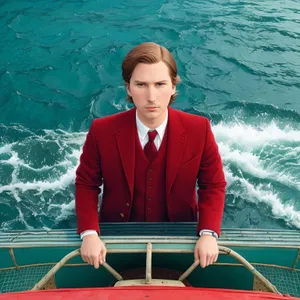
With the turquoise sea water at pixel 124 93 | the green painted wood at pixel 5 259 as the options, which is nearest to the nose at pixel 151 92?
the green painted wood at pixel 5 259

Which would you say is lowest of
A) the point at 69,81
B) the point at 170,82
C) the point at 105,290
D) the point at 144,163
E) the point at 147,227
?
the point at 69,81

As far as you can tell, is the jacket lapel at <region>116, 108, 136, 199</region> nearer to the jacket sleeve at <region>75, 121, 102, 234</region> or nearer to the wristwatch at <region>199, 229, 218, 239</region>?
the jacket sleeve at <region>75, 121, 102, 234</region>

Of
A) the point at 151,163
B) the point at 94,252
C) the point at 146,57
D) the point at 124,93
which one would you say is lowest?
the point at 124,93

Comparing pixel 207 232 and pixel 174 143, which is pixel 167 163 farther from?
pixel 207 232

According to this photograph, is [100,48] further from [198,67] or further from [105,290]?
[105,290]

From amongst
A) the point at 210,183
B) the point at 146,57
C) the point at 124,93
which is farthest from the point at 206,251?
the point at 124,93

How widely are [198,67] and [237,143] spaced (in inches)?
93.1

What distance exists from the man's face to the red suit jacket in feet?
0.64

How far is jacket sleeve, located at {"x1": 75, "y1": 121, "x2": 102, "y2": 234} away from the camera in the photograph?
80.4 inches

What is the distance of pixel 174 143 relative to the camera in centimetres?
202

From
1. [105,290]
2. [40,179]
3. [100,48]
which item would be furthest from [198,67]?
[105,290]

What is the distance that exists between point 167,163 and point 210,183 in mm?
292

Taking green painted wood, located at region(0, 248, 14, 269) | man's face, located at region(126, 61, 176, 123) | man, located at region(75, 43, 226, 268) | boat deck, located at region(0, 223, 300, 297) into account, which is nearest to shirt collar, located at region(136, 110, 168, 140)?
man, located at region(75, 43, 226, 268)

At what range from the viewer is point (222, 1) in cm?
1012
